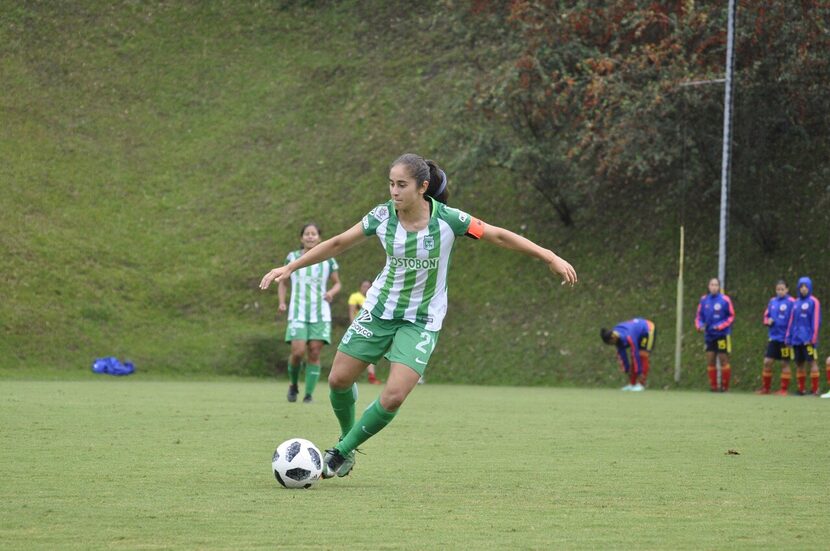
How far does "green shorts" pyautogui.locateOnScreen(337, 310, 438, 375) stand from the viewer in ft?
25.9

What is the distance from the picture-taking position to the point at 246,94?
121ft

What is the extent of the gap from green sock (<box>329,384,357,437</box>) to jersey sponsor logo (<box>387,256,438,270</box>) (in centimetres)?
101

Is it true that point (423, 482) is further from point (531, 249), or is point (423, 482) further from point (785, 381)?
point (785, 381)

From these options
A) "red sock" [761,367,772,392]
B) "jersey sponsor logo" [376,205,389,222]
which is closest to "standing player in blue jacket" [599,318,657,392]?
"red sock" [761,367,772,392]

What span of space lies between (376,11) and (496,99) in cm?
1360

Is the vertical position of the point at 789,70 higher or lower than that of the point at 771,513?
higher

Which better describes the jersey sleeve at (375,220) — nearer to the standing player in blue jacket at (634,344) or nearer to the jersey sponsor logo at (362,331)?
the jersey sponsor logo at (362,331)

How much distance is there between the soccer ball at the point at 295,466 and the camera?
7332 mm

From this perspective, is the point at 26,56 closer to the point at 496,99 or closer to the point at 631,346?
the point at 496,99

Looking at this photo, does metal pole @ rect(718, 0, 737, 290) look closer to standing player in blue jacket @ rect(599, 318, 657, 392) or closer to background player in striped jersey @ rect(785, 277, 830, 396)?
standing player in blue jacket @ rect(599, 318, 657, 392)

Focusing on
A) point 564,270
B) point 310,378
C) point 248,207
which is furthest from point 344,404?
point 248,207

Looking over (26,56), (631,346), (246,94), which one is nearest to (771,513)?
(631,346)

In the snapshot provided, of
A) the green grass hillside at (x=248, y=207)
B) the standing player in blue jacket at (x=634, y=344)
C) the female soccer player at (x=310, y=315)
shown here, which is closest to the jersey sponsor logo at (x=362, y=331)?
the female soccer player at (x=310, y=315)

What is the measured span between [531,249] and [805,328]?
1576 centimetres
